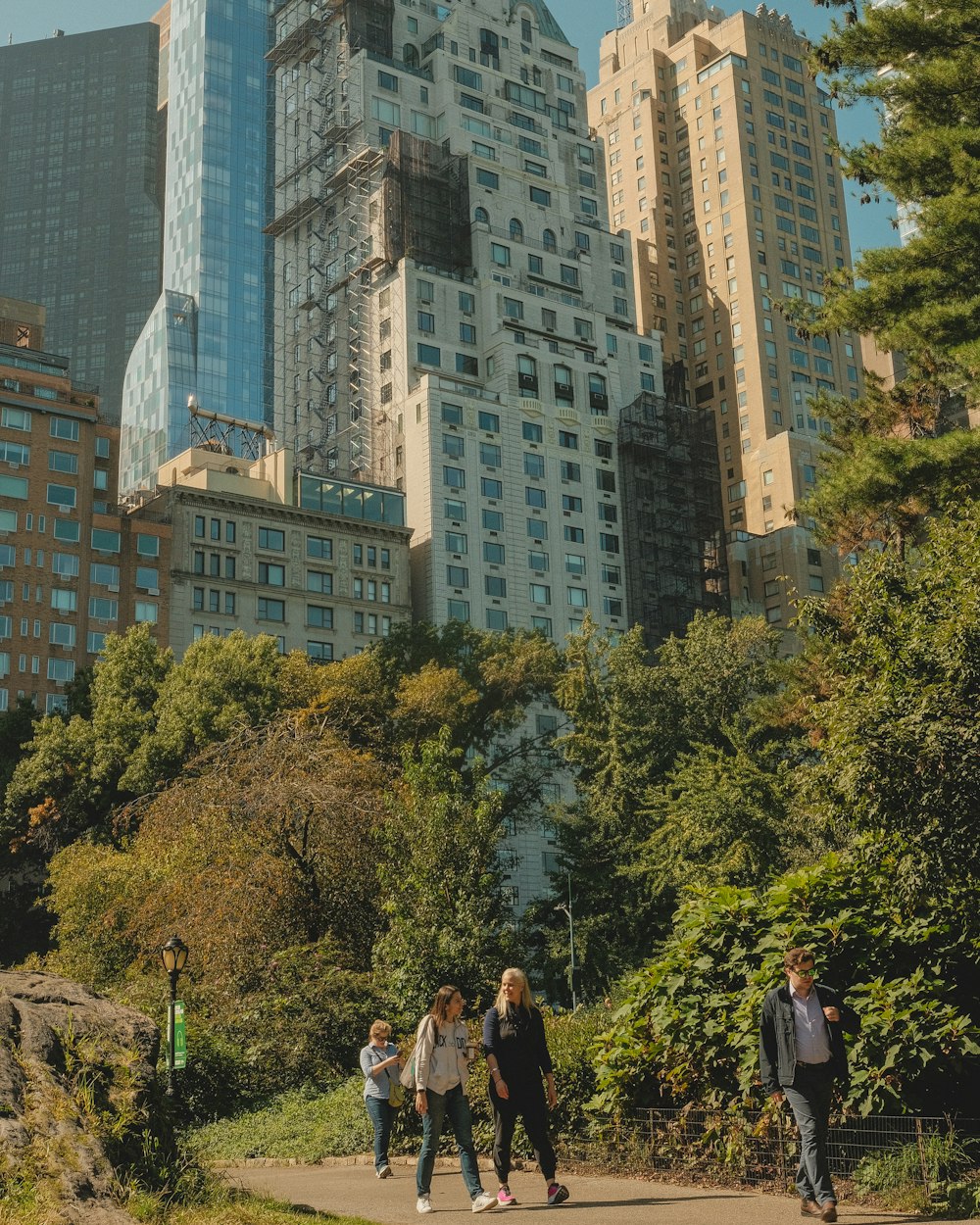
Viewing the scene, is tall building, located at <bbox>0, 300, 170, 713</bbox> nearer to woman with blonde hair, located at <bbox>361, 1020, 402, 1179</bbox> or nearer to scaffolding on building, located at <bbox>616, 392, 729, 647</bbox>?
scaffolding on building, located at <bbox>616, 392, 729, 647</bbox>

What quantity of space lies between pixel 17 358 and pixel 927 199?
234ft

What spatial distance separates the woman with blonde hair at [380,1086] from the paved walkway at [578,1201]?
0.91 ft

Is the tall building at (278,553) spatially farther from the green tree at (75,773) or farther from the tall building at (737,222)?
the tall building at (737,222)

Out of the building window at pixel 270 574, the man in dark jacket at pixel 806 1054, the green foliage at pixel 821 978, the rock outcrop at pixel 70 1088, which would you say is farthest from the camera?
the building window at pixel 270 574

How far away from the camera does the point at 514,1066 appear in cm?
1340

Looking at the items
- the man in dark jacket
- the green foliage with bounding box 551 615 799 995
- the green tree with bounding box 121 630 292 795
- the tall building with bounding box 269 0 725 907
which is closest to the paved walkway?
the man in dark jacket

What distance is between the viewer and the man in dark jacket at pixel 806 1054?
11.9 m

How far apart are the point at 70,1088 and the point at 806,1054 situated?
5805 mm

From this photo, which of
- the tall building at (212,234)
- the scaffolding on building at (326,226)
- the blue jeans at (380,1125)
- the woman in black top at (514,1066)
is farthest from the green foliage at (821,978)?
the tall building at (212,234)

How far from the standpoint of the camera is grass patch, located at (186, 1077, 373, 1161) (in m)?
19.5

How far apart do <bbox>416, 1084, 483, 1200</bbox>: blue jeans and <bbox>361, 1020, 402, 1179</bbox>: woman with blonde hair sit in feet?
8.28

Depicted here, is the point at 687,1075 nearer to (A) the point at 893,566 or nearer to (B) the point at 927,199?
(A) the point at 893,566

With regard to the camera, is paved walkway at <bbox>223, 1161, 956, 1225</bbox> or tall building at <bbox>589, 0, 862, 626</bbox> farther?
tall building at <bbox>589, 0, 862, 626</bbox>

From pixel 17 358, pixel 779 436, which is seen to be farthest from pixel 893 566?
pixel 779 436
